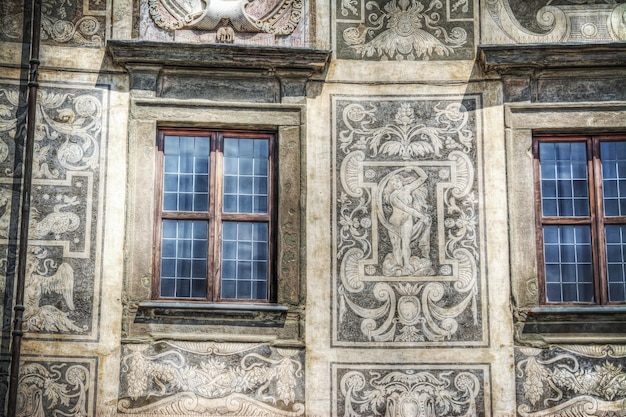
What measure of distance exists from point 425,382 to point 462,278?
40.5 inches

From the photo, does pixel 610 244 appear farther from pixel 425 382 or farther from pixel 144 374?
pixel 144 374

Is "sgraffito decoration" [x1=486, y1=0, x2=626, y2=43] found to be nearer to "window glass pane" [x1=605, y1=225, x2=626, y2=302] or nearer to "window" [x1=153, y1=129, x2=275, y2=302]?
"window glass pane" [x1=605, y1=225, x2=626, y2=302]

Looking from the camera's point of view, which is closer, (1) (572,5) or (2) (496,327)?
(2) (496,327)

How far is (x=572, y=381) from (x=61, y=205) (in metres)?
4.96

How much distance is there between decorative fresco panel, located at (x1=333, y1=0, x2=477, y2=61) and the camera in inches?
435

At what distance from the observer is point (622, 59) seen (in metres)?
10.9

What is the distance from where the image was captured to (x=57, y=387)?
33.1ft

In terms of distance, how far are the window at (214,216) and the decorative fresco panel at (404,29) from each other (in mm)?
1310

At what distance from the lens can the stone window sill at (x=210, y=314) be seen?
33.9ft

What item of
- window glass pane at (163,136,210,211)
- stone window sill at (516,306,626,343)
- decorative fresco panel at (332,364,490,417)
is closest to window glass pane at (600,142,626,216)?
stone window sill at (516,306,626,343)

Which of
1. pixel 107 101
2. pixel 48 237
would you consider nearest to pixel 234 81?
pixel 107 101

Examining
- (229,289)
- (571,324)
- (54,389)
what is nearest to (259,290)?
(229,289)

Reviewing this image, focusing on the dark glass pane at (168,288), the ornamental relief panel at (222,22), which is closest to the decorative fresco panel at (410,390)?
the dark glass pane at (168,288)

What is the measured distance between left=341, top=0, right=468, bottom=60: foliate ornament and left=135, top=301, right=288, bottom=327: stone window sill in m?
2.72
